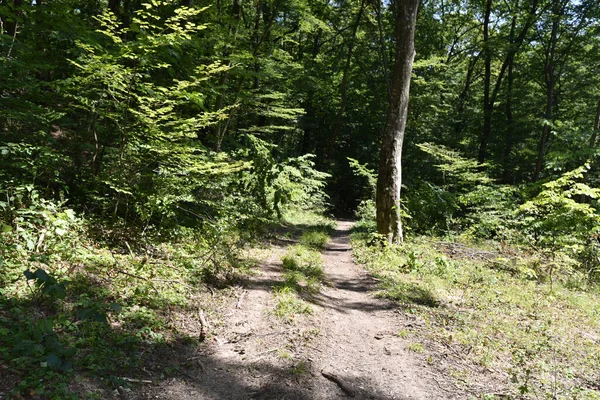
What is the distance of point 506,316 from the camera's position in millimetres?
5289

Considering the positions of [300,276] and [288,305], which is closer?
[288,305]

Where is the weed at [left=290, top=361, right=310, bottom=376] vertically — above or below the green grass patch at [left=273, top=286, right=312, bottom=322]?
below

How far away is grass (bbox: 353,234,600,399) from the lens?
3803 mm

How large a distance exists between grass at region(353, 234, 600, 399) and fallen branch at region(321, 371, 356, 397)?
4.28ft

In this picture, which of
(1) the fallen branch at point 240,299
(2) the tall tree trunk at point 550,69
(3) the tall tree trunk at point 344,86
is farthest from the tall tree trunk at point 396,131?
(2) the tall tree trunk at point 550,69

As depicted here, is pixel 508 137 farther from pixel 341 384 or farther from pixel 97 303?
pixel 97 303

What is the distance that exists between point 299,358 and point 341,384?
0.55 m

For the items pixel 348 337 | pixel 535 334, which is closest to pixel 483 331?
pixel 535 334

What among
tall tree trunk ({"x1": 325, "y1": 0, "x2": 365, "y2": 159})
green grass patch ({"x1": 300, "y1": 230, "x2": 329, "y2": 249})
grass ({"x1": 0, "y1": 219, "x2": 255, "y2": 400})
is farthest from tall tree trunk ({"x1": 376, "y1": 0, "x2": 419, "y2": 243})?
tall tree trunk ({"x1": 325, "y1": 0, "x2": 365, "y2": 159})

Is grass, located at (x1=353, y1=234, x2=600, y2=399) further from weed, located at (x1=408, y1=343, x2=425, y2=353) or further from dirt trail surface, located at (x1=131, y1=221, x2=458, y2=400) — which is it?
dirt trail surface, located at (x1=131, y1=221, x2=458, y2=400)

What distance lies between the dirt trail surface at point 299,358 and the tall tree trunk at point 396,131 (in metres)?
3.68

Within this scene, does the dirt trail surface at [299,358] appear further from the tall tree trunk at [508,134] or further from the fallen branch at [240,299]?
the tall tree trunk at [508,134]

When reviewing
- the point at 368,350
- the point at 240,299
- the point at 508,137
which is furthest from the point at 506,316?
the point at 508,137

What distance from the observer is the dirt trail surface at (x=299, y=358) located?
3.27m
